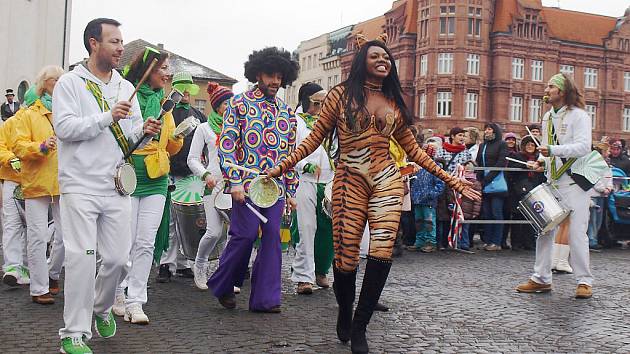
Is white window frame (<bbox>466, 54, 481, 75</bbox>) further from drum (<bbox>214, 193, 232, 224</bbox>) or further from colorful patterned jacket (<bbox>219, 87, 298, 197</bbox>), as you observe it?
colorful patterned jacket (<bbox>219, 87, 298, 197</bbox>)

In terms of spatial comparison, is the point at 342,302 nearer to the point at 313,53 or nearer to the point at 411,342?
the point at 411,342

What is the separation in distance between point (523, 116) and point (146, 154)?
236 ft

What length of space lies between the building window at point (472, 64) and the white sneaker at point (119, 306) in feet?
225

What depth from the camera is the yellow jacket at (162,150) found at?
6.82 meters

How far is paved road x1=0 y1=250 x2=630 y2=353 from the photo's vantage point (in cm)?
585

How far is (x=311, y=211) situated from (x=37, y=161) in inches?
114

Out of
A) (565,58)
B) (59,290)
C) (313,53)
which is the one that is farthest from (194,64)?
(59,290)

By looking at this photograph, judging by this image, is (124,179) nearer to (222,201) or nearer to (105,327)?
(105,327)

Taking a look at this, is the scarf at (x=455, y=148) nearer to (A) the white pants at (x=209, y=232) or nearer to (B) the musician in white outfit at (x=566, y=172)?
(B) the musician in white outfit at (x=566, y=172)

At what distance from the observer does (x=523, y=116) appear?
7550cm

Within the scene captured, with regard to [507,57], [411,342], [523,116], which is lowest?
[411,342]

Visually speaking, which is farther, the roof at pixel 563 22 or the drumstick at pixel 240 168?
the roof at pixel 563 22

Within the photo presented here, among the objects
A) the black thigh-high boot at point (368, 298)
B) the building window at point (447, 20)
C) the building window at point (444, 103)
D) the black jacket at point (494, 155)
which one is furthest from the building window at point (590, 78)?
the black thigh-high boot at point (368, 298)

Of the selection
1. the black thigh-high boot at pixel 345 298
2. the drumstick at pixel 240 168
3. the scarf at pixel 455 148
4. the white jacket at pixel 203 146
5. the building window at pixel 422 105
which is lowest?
the black thigh-high boot at pixel 345 298
